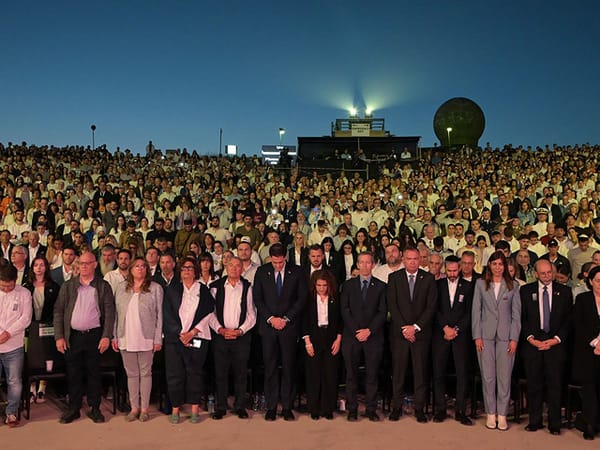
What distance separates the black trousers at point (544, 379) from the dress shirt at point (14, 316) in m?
5.26

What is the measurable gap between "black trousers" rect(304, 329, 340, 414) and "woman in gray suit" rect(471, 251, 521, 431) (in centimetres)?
159

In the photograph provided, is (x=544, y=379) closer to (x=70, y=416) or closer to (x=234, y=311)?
(x=234, y=311)

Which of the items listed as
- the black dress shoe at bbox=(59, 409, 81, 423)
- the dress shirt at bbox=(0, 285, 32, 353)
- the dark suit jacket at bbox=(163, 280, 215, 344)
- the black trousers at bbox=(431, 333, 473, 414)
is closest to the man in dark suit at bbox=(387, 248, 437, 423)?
the black trousers at bbox=(431, 333, 473, 414)

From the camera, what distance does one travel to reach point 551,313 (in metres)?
5.68

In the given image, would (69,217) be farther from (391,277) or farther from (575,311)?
(575,311)

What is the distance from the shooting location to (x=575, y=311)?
5.63m

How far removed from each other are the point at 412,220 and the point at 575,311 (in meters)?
6.31

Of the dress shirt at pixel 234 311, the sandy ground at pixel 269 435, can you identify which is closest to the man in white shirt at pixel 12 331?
the sandy ground at pixel 269 435

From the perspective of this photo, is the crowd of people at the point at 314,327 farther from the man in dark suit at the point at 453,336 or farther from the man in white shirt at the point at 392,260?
the man in white shirt at the point at 392,260

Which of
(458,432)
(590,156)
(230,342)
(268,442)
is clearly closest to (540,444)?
(458,432)

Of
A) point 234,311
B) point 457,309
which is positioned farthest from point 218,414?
point 457,309

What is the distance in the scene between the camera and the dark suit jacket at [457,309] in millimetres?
5996

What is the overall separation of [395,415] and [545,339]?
1.78 metres

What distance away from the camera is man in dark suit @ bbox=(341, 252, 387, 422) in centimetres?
601
